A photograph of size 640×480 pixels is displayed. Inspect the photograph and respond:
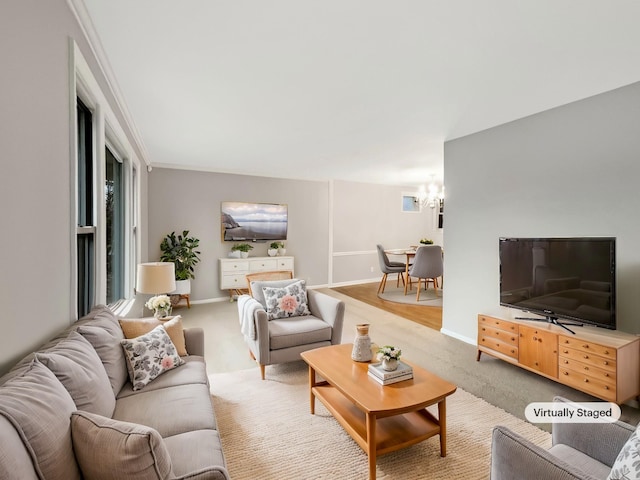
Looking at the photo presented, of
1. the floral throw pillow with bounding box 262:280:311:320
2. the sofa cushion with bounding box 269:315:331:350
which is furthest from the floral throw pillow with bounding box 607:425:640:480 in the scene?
the floral throw pillow with bounding box 262:280:311:320

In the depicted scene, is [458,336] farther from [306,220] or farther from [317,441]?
[306,220]

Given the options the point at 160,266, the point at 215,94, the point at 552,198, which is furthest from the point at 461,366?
the point at 215,94

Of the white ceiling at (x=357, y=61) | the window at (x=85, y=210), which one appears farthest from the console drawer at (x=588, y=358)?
the window at (x=85, y=210)

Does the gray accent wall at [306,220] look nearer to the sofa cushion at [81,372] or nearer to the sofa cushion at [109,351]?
the sofa cushion at [109,351]

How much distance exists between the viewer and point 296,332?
2.91 metres

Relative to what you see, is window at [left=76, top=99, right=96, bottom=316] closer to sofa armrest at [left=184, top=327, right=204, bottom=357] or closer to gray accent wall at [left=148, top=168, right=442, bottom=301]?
sofa armrest at [left=184, top=327, right=204, bottom=357]

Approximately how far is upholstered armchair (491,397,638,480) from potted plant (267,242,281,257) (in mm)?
5341

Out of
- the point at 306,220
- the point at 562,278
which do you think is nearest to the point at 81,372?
the point at 562,278

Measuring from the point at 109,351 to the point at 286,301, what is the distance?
1.74 m

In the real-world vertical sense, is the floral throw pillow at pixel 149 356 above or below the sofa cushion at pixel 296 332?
above

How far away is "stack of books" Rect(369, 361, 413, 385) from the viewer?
6.31 ft

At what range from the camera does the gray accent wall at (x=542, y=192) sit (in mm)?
2500

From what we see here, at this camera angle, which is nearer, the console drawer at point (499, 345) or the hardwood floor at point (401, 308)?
the console drawer at point (499, 345)

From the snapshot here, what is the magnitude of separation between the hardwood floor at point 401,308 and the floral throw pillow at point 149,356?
338cm
